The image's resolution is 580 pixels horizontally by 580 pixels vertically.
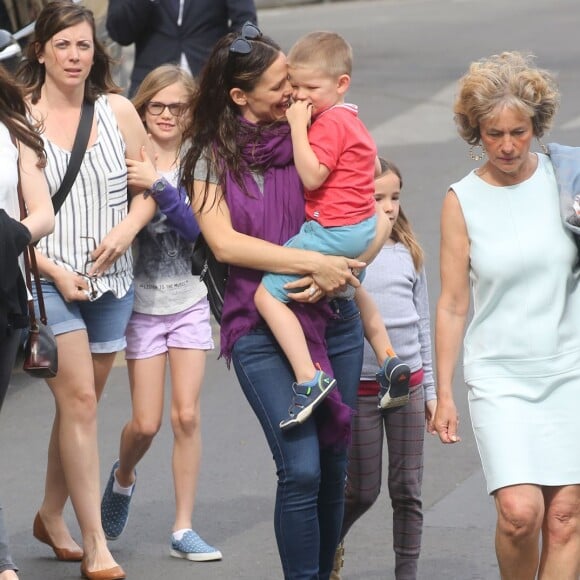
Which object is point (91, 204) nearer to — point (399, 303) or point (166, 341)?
point (166, 341)

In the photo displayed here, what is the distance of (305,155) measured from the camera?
452cm

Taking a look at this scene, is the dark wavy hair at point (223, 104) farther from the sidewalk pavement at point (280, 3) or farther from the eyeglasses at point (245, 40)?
the sidewalk pavement at point (280, 3)

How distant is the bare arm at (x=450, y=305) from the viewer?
4.71m

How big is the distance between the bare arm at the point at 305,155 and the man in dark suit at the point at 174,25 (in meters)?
4.64

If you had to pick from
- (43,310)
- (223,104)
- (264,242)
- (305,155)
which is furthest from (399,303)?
(43,310)

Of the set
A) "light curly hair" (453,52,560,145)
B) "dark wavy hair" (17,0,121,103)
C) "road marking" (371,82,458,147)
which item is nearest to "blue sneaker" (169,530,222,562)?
"dark wavy hair" (17,0,121,103)

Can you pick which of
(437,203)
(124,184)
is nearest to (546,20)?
(437,203)

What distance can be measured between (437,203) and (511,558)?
680 centimetres

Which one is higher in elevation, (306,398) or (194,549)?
(306,398)

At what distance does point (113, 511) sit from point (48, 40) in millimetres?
1854

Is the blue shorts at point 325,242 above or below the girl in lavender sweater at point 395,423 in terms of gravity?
above

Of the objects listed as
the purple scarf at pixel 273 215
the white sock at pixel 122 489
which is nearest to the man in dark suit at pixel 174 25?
the white sock at pixel 122 489

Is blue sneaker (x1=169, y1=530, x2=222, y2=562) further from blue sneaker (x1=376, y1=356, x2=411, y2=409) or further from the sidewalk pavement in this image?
the sidewalk pavement

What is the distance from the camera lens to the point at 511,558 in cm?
458
